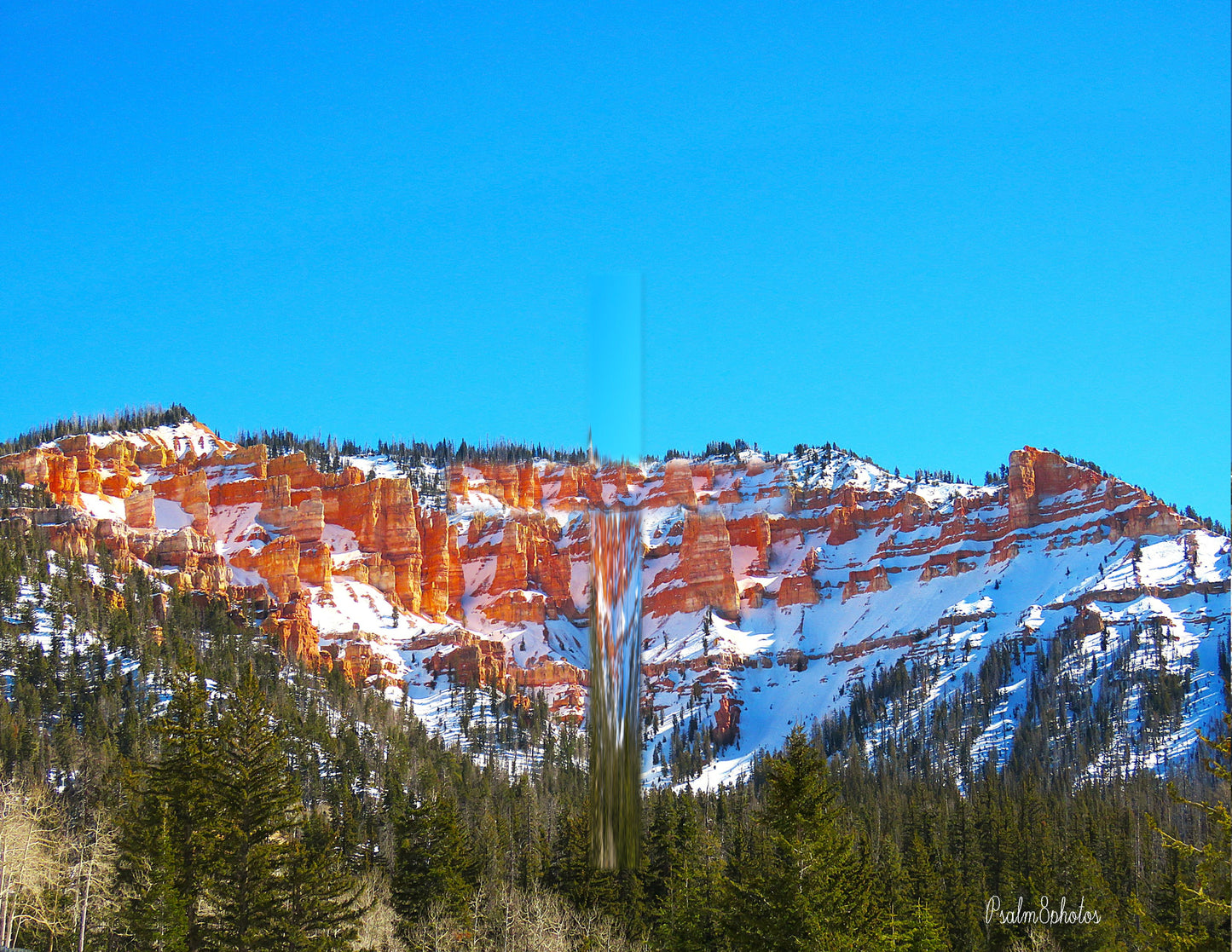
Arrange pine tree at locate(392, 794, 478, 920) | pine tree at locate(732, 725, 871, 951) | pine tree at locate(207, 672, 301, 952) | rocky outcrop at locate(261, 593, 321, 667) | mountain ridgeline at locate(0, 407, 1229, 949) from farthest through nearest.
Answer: rocky outcrop at locate(261, 593, 321, 667) < pine tree at locate(392, 794, 478, 920) < mountain ridgeline at locate(0, 407, 1229, 949) < pine tree at locate(207, 672, 301, 952) < pine tree at locate(732, 725, 871, 951)

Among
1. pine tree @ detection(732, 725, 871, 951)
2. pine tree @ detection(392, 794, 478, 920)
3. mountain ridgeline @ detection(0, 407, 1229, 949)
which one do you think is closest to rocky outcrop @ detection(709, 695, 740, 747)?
mountain ridgeline @ detection(0, 407, 1229, 949)

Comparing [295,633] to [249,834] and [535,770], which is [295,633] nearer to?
[535,770]

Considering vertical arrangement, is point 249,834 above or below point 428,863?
above

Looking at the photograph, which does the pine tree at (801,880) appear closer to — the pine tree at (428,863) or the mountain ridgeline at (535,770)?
the mountain ridgeline at (535,770)

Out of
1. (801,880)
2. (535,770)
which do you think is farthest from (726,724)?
(801,880)

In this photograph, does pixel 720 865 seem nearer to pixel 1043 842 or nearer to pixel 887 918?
pixel 887 918

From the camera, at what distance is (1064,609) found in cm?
18762

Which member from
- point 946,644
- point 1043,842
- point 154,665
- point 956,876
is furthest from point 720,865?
point 946,644

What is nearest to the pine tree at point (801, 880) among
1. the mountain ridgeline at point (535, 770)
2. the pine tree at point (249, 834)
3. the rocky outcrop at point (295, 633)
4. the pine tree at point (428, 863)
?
the mountain ridgeline at point (535, 770)

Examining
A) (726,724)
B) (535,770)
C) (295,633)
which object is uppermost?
(295,633)

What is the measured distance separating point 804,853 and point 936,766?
117723mm

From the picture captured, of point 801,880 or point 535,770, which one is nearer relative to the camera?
point 801,880

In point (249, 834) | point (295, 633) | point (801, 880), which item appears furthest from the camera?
point (295, 633)

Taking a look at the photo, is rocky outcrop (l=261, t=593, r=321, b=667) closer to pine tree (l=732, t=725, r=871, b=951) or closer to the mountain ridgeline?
the mountain ridgeline
